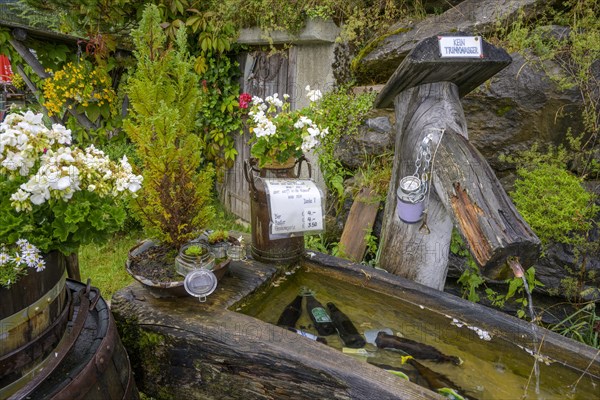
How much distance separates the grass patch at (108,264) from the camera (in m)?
3.88

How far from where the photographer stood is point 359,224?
11.7 ft

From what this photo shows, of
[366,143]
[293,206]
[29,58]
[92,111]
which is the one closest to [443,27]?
[366,143]

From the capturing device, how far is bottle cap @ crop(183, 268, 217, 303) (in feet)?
6.51

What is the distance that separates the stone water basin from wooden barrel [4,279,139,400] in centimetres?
22

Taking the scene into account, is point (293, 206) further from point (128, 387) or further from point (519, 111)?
point (519, 111)

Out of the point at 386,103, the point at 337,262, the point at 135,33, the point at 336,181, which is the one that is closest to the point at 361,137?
the point at 336,181

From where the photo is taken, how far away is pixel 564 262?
116 inches

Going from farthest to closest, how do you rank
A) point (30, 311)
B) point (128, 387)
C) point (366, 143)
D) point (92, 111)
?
1. point (92, 111)
2. point (366, 143)
3. point (128, 387)
4. point (30, 311)

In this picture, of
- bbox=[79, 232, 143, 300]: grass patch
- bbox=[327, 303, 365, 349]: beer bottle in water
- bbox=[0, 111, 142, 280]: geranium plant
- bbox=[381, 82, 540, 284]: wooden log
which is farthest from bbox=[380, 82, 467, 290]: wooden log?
bbox=[79, 232, 143, 300]: grass patch

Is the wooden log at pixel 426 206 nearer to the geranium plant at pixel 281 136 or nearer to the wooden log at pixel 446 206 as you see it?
the wooden log at pixel 446 206

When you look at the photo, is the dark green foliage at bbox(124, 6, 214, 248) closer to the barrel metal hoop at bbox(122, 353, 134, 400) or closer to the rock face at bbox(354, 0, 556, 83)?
the barrel metal hoop at bbox(122, 353, 134, 400)

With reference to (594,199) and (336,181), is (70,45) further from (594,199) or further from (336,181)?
(594,199)

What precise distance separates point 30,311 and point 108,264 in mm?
3029

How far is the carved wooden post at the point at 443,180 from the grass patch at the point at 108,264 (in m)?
2.58
